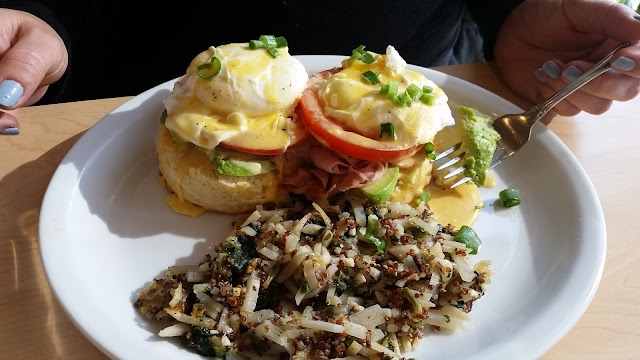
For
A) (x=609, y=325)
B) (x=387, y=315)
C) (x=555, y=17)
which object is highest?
(x=555, y=17)

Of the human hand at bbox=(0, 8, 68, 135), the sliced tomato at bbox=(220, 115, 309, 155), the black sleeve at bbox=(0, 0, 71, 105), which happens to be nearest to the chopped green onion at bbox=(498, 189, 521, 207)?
the sliced tomato at bbox=(220, 115, 309, 155)

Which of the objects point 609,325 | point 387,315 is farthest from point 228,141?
point 609,325

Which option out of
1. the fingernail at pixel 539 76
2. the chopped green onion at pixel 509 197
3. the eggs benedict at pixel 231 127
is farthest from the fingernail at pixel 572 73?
the eggs benedict at pixel 231 127

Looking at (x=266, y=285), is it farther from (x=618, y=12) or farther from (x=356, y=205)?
(x=618, y=12)

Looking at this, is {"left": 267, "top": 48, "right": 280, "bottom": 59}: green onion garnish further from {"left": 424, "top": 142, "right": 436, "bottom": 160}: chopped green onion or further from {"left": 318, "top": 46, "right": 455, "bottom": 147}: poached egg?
{"left": 424, "top": 142, "right": 436, "bottom": 160}: chopped green onion

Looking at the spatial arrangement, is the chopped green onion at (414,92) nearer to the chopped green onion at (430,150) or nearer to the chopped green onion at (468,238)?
the chopped green onion at (430,150)

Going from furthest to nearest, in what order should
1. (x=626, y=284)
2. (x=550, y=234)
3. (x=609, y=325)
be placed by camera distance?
(x=550, y=234) < (x=626, y=284) < (x=609, y=325)
